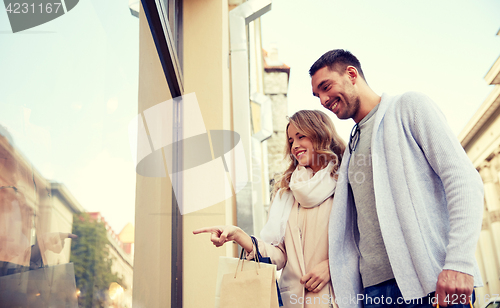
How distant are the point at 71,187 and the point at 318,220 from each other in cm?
107

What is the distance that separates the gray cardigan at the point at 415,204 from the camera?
3.57ft

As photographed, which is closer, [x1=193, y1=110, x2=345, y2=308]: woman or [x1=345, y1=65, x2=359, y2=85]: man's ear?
[x1=193, y1=110, x2=345, y2=308]: woman

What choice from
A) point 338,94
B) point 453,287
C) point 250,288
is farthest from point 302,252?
point 338,94

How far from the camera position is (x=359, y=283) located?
4.41 ft

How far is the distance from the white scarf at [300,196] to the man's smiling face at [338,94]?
0.83ft

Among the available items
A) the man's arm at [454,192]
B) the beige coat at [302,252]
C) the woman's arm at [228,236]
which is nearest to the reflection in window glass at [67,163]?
the woman's arm at [228,236]

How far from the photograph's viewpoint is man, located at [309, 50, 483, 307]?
1076mm

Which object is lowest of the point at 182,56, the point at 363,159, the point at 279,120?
the point at 363,159

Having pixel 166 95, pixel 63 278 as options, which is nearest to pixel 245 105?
pixel 166 95

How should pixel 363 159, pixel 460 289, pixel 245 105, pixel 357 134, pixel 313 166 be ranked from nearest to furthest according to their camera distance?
1. pixel 460 289
2. pixel 363 159
3. pixel 357 134
4. pixel 313 166
5. pixel 245 105

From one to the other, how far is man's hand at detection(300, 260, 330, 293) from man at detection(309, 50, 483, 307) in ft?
0.15

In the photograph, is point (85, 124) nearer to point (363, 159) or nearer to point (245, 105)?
point (363, 159)

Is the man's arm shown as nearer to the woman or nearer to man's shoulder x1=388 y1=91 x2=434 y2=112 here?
man's shoulder x1=388 y1=91 x2=434 y2=112

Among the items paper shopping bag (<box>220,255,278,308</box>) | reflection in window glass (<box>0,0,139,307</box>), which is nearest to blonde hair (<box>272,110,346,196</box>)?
paper shopping bag (<box>220,255,278,308</box>)
